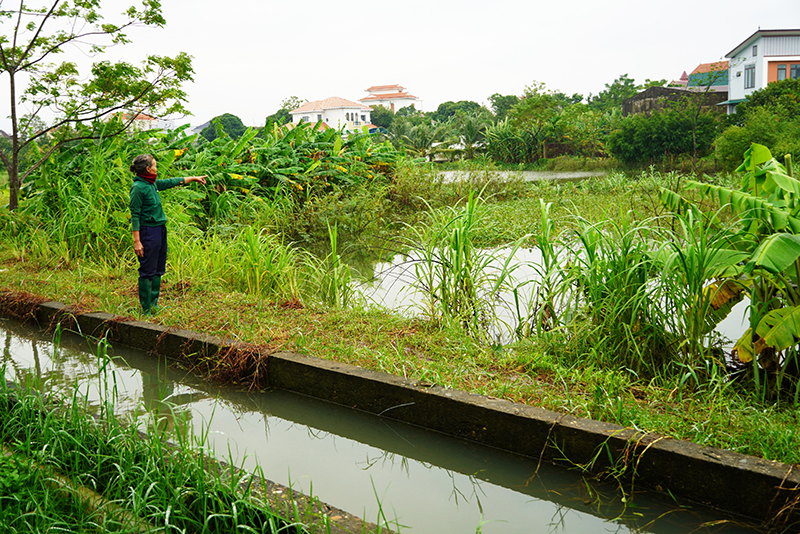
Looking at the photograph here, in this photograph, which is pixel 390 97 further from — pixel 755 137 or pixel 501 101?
pixel 755 137

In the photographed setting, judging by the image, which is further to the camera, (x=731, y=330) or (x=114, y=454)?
(x=731, y=330)

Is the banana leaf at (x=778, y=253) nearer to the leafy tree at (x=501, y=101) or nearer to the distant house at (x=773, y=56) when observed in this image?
the distant house at (x=773, y=56)

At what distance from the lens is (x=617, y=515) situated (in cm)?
287

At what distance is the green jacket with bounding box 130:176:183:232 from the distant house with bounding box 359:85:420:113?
113m

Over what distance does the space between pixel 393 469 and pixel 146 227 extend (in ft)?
11.4

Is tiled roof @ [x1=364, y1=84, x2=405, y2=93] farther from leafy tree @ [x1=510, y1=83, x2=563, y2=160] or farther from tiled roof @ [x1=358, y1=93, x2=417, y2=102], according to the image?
leafy tree @ [x1=510, y1=83, x2=563, y2=160]

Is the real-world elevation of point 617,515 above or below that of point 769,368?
below

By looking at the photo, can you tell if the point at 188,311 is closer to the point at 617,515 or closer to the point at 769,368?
the point at 617,515

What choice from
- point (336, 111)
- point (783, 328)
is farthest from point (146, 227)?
point (336, 111)

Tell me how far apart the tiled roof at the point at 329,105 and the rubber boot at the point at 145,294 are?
8036 cm

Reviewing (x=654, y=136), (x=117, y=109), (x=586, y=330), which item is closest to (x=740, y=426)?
(x=586, y=330)

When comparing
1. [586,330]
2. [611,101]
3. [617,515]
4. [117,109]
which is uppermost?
[611,101]

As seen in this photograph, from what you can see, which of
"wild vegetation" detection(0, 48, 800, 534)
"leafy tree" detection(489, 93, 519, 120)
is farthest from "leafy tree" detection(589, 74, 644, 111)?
"wild vegetation" detection(0, 48, 800, 534)

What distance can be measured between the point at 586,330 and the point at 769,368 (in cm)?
112
